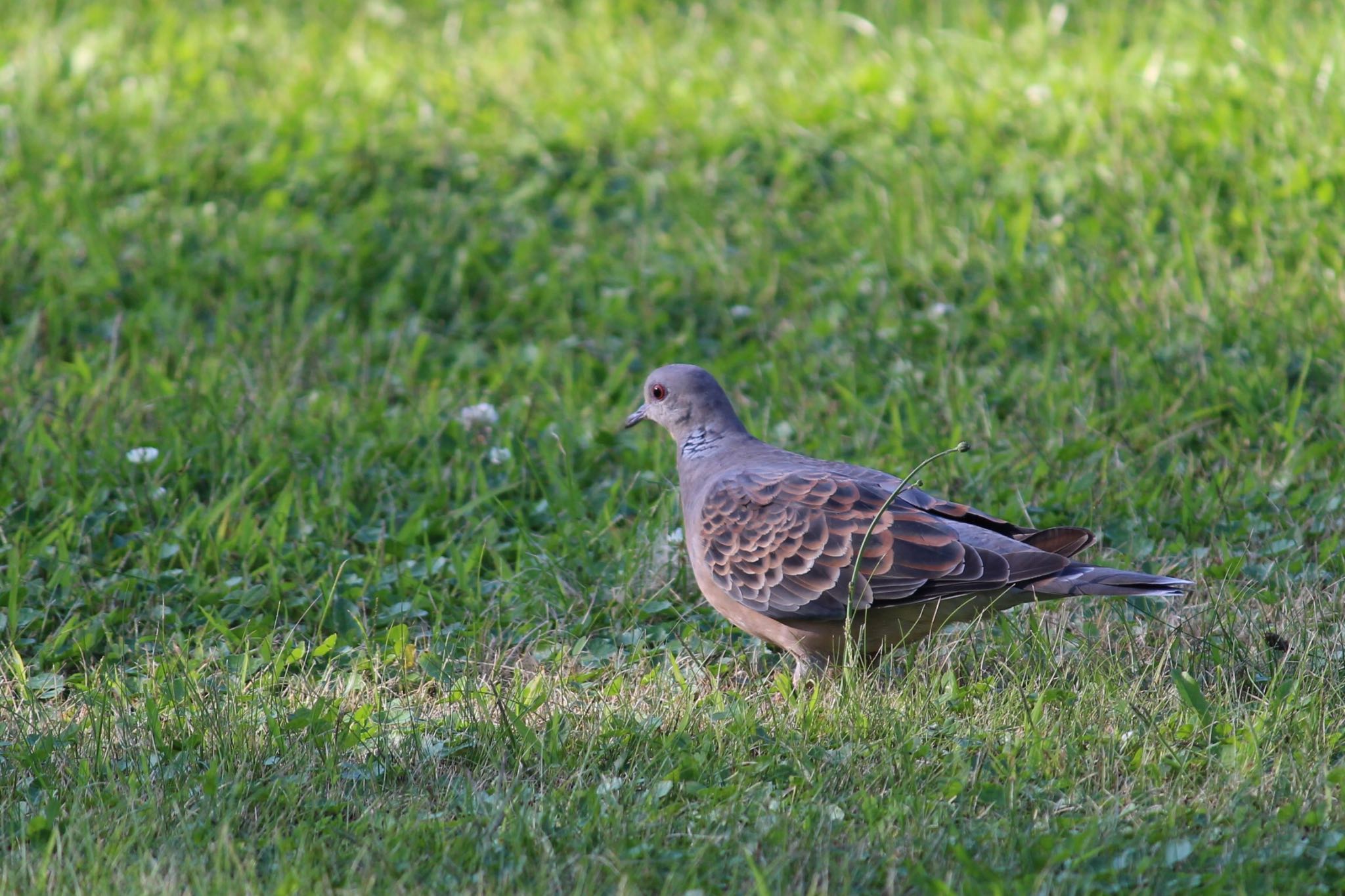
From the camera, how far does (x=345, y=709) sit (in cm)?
373

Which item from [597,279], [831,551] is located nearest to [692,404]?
[831,551]

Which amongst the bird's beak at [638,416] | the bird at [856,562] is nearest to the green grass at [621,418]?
the bird at [856,562]

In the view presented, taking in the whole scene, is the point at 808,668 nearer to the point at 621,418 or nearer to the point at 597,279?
the point at 621,418

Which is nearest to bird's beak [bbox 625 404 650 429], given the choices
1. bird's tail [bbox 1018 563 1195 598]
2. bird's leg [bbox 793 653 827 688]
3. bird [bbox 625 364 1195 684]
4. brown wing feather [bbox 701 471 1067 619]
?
bird [bbox 625 364 1195 684]

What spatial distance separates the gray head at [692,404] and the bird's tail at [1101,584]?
1177mm

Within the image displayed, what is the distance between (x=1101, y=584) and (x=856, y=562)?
1.91 ft

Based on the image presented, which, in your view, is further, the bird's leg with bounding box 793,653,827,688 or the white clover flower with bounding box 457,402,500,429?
the white clover flower with bounding box 457,402,500,429

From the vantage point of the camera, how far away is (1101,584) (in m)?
3.53

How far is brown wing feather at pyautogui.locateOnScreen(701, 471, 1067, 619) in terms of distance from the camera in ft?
12.1

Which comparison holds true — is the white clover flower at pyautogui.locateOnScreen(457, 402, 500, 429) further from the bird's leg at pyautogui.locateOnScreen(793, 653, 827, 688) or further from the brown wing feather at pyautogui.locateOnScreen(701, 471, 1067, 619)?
the bird's leg at pyautogui.locateOnScreen(793, 653, 827, 688)

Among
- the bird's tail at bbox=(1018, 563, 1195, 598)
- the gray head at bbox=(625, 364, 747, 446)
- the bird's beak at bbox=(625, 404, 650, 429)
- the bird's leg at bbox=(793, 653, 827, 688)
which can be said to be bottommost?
the bird's leg at bbox=(793, 653, 827, 688)

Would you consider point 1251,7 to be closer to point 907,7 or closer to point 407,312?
point 907,7

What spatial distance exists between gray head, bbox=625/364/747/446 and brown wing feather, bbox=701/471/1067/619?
44 cm

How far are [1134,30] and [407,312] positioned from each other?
459 centimetres
